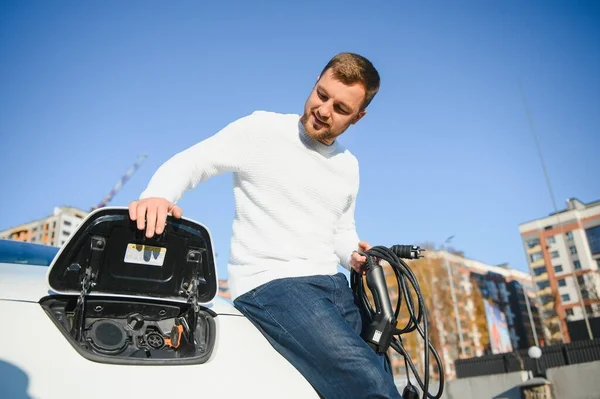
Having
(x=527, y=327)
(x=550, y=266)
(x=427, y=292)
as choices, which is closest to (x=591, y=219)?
(x=550, y=266)

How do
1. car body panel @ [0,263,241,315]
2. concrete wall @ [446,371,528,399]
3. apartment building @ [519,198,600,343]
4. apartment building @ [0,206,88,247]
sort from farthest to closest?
apartment building @ [0,206,88,247] → apartment building @ [519,198,600,343] → concrete wall @ [446,371,528,399] → car body panel @ [0,263,241,315]

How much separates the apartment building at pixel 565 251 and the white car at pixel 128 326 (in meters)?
78.3

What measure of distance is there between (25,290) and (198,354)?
482 mm

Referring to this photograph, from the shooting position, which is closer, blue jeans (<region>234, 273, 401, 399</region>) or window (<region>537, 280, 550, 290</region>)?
blue jeans (<region>234, 273, 401, 399</region>)

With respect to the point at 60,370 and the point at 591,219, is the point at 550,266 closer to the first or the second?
the point at 591,219

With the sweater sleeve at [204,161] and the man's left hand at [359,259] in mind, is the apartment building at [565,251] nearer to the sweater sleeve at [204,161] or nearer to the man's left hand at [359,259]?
the man's left hand at [359,259]

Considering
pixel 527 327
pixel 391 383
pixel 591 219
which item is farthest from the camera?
pixel 527 327

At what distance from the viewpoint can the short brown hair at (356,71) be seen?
6.57 feet

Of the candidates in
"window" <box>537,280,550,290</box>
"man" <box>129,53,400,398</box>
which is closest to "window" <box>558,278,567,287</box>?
"window" <box>537,280,550,290</box>

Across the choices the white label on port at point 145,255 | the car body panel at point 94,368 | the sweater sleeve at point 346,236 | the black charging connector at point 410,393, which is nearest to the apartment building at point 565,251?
the sweater sleeve at point 346,236

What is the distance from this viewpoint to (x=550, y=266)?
81750mm

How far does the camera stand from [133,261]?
4.66 ft

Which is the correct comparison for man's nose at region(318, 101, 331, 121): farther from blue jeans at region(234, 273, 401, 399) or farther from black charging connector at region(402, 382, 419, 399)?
black charging connector at region(402, 382, 419, 399)

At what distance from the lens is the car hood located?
134 centimetres
